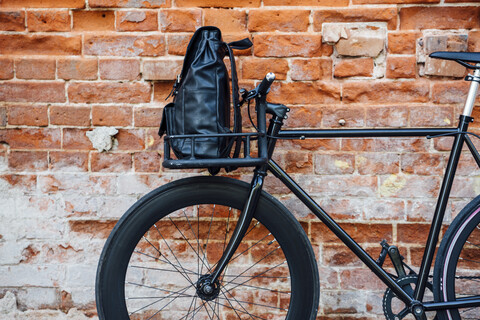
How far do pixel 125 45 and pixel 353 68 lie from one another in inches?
38.0

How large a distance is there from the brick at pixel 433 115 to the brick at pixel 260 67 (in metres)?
0.57

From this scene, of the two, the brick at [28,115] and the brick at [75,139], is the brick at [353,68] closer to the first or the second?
the brick at [75,139]

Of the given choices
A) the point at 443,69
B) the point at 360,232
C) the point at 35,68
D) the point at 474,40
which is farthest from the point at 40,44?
the point at 474,40

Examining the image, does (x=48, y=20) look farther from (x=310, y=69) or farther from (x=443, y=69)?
(x=443, y=69)

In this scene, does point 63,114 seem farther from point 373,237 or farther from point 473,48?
point 473,48

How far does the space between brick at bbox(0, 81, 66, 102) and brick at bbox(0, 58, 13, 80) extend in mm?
30

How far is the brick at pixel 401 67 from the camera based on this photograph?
197 cm

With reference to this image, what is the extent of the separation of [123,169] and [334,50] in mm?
1035

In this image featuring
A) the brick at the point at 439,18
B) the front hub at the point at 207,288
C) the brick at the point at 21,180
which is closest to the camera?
the front hub at the point at 207,288

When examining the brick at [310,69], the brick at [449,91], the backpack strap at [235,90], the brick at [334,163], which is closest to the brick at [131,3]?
the backpack strap at [235,90]

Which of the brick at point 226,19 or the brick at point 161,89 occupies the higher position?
the brick at point 226,19

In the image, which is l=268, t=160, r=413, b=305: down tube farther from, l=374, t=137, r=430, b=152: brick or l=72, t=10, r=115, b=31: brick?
l=72, t=10, r=115, b=31: brick

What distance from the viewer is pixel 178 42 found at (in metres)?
1.98

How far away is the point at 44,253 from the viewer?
2.07 m
